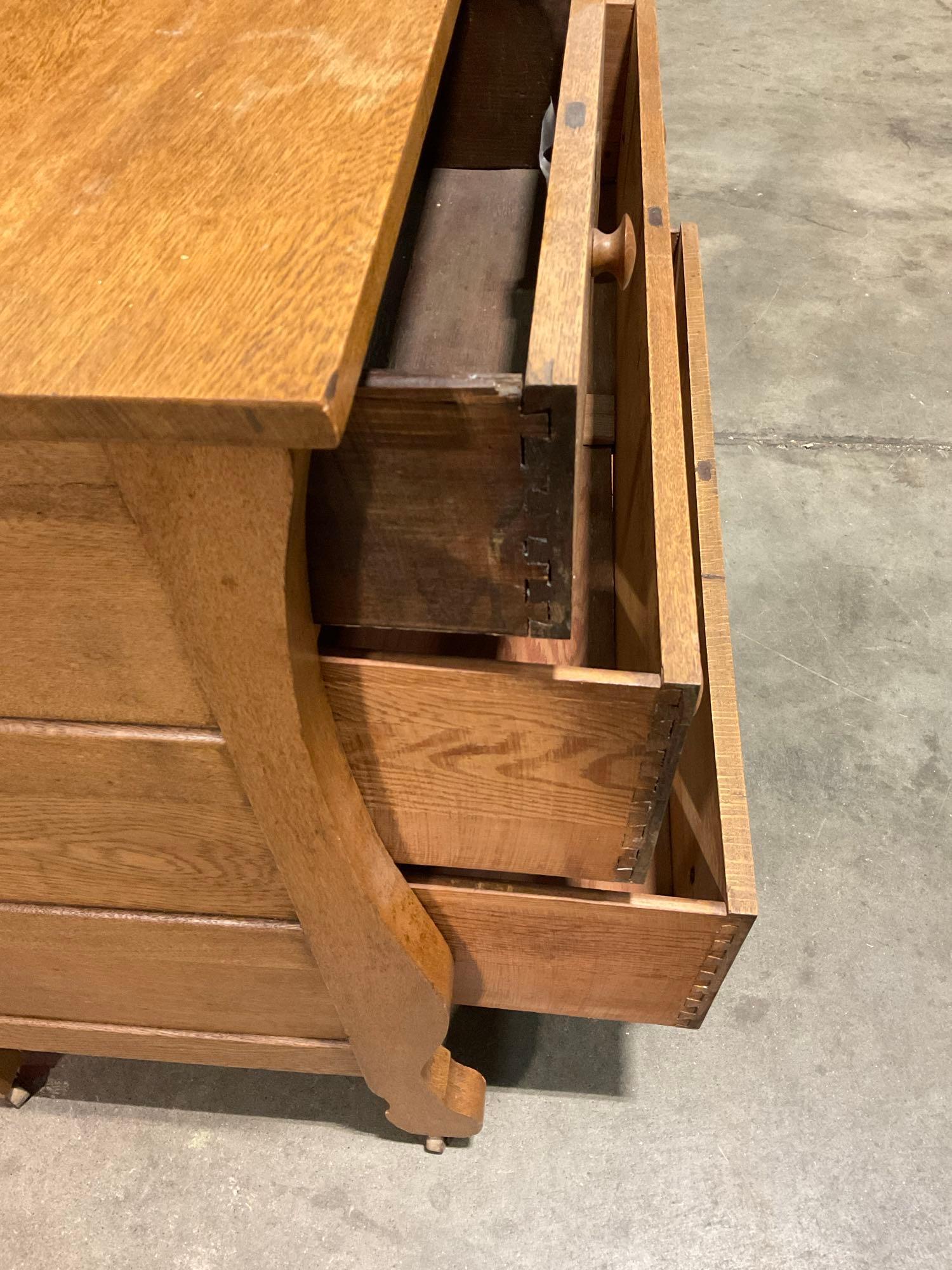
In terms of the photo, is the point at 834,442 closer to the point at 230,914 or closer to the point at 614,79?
the point at 614,79

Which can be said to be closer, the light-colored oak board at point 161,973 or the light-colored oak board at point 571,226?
the light-colored oak board at point 571,226

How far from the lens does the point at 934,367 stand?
6.15ft

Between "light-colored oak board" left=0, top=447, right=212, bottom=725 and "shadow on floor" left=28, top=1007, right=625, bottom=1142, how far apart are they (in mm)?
706

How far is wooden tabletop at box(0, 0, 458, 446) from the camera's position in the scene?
341 mm

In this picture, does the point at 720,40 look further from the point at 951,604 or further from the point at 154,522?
the point at 154,522

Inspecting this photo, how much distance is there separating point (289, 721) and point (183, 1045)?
53 centimetres

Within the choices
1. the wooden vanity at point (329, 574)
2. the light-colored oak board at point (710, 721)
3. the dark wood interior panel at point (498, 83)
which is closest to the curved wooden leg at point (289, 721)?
the wooden vanity at point (329, 574)

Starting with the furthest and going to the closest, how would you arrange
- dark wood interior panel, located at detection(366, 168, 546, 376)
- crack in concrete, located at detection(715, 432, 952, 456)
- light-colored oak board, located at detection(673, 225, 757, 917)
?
crack in concrete, located at detection(715, 432, 952, 456), dark wood interior panel, located at detection(366, 168, 546, 376), light-colored oak board, located at detection(673, 225, 757, 917)

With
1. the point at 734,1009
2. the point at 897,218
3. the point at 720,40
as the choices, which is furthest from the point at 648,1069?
the point at 720,40

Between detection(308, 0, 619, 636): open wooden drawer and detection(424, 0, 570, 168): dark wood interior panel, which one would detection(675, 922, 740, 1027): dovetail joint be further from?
detection(424, 0, 570, 168): dark wood interior panel

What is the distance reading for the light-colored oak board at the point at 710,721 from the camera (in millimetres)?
698

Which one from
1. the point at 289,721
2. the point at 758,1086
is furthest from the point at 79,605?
the point at 758,1086

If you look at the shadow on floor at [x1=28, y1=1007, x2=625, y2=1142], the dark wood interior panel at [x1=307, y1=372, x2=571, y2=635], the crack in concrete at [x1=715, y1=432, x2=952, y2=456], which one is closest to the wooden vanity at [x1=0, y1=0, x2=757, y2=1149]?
the dark wood interior panel at [x1=307, y1=372, x2=571, y2=635]

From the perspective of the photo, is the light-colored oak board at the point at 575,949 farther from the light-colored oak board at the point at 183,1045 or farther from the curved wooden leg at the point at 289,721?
the light-colored oak board at the point at 183,1045
